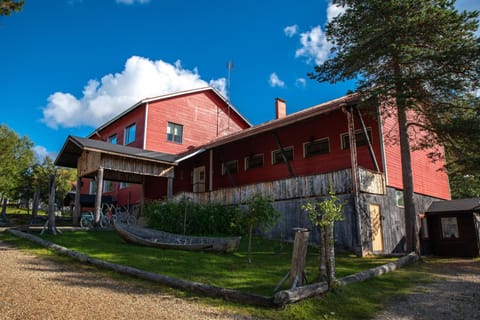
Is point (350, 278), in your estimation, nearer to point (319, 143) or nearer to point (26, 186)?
point (319, 143)

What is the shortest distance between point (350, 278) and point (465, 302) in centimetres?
229

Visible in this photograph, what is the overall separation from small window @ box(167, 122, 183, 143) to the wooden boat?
39.5ft

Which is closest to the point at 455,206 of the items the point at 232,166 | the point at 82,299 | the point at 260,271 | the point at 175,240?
the point at 232,166

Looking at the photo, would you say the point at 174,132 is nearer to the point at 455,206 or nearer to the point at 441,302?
the point at 455,206

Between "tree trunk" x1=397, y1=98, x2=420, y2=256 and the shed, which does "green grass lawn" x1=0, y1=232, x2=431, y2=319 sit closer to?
"tree trunk" x1=397, y1=98, x2=420, y2=256

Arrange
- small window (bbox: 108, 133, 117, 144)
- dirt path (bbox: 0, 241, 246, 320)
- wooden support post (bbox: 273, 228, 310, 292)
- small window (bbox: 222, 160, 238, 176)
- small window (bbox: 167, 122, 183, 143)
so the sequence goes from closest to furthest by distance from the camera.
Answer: dirt path (bbox: 0, 241, 246, 320), wooden support post (bbox: 273, 228, 310, 292), small window (bbox: 222, 160, 238, 176), small window (bbox: 167, 122, 183, 143), small window (bbox: 108, 133, 117, 144)

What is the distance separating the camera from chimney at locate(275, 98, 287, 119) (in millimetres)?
23406

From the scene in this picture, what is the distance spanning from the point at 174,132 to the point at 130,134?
3.31 metres

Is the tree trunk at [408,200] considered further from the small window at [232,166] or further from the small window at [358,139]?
the small window at [232,166]

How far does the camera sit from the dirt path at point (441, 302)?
20.1 ft

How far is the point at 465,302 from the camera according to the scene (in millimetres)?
7066

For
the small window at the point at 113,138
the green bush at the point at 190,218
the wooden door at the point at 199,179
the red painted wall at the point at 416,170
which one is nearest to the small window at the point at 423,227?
the red painted wall at the point at 416,170

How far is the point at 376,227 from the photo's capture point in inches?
548

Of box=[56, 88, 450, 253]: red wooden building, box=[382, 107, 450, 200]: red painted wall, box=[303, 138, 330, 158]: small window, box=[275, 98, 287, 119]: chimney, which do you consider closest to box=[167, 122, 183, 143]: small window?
box=[56, 88, 450, 253]: red wooden building
